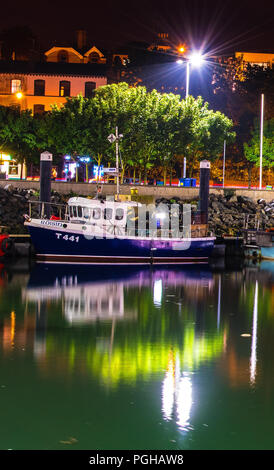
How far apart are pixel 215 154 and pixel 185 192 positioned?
449 inches

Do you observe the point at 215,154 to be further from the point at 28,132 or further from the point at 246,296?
the point at 246,296

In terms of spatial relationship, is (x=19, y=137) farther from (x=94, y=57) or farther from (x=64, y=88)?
(x=94, y=57)

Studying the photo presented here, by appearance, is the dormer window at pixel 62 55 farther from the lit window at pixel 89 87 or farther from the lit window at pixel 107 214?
the lit window at pixel 107 214

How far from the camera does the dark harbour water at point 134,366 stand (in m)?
13.5

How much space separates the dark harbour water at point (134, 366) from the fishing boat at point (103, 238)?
4814 mm

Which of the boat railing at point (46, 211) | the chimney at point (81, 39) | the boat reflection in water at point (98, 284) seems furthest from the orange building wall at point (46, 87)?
the boat reflection in water at point (98, 284)

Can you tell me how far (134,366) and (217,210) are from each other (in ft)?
109

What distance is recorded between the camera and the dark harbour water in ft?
44.1

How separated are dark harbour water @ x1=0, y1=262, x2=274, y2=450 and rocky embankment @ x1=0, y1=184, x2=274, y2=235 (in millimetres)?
13911

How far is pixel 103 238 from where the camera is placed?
3666 cm

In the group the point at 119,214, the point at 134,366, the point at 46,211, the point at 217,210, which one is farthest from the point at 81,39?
the point at 134,366

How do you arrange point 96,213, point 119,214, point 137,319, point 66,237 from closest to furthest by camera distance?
point 137,319 < point 66,237 < point 96,213 < point 119,214

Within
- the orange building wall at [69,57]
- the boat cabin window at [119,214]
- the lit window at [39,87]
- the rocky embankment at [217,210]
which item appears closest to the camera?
the boat cabin window at [119,214]

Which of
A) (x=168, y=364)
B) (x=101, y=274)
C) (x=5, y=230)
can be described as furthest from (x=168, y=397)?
(x=5, y=230)
